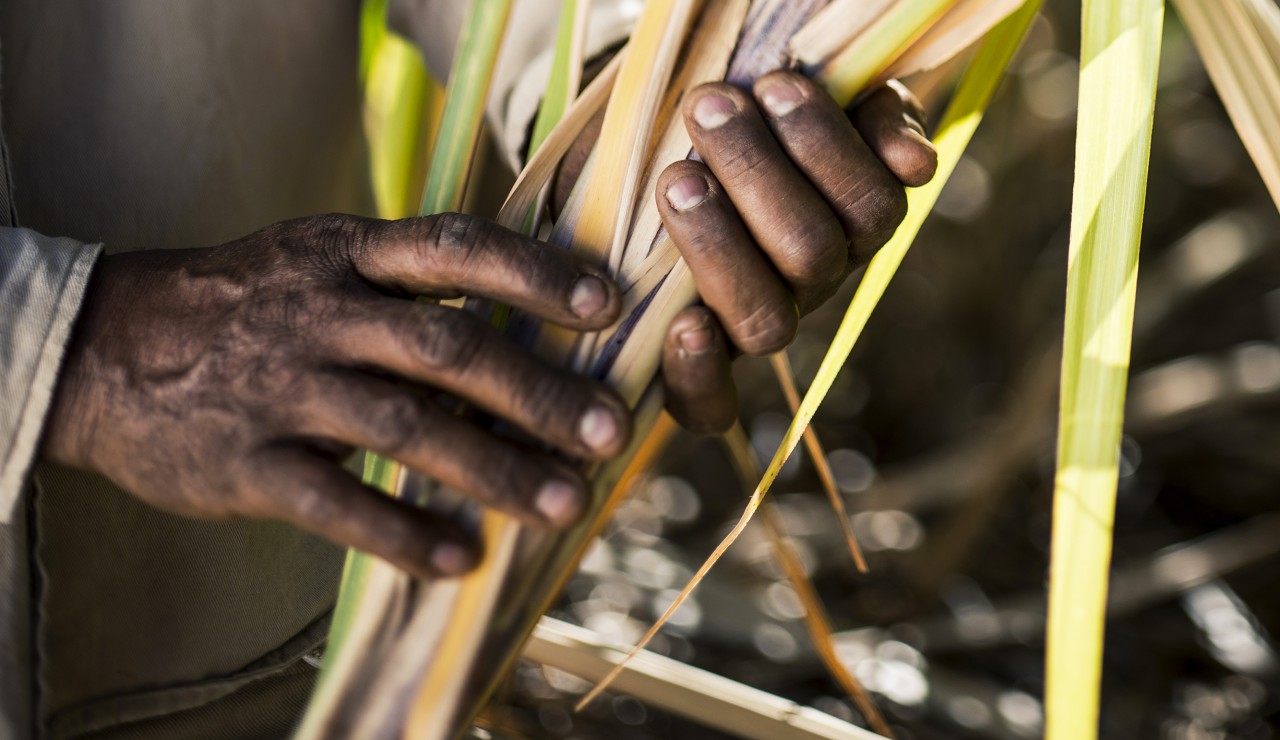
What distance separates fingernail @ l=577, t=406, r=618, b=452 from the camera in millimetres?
A: 460

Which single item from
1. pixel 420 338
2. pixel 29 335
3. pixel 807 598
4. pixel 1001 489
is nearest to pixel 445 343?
pixel 420 338

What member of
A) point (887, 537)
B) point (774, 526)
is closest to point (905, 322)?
point (887, 537)

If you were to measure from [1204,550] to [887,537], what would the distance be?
488 mm

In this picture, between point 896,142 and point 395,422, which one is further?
point 896,142

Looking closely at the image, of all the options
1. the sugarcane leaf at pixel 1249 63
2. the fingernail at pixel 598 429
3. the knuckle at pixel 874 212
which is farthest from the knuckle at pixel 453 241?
the sugarcane leaf at pixel 1249 63

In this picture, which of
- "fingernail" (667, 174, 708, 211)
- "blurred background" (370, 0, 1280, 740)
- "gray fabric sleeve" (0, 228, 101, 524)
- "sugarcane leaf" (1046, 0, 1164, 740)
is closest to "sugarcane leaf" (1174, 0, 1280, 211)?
"sugarcane leaf" (1046, 0, 1164, 740)

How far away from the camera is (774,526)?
0.77 metres

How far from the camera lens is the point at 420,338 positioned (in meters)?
0.45

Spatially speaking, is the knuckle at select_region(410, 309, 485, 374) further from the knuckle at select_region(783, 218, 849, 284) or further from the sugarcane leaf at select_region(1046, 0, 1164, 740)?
the sugarcane leaf at select_region(1046, 0, 1164, 740)

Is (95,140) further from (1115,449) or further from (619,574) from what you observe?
(619,574)

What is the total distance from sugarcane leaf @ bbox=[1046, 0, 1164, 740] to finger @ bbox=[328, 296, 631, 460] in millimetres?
222

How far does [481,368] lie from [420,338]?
32 mm

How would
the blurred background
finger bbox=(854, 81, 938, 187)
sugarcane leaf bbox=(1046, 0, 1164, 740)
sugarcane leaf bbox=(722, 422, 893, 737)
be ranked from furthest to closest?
the blurred background → sugarcane leaf bbox=(722, 422, 893, 737) → finger bbox=(854, 81, 938, 187) → sugarcane leaf bbox=(1046, 0, 1164, 740)

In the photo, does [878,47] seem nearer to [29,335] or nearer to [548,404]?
[548,404]
